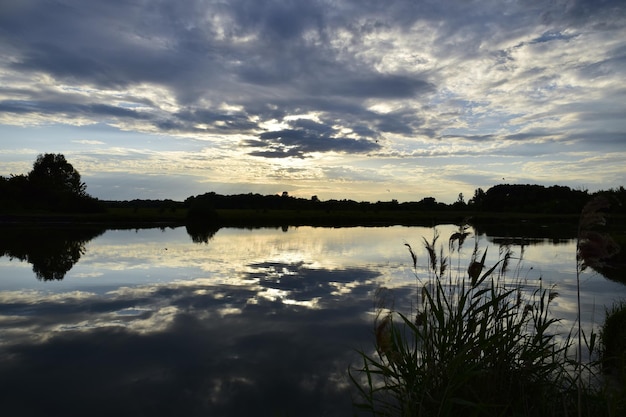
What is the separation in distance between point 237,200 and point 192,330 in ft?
345

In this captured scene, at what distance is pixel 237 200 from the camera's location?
377 feet

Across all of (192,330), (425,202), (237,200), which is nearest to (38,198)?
(237,200)

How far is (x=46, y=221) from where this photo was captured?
58.7 metres

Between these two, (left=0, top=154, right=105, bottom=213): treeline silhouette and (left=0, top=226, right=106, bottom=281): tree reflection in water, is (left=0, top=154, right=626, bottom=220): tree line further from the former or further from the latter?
(left=0, top=226, right=106, bottom=281): tree reflection in water

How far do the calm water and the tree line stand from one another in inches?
1667

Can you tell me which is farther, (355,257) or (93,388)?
(355,257)

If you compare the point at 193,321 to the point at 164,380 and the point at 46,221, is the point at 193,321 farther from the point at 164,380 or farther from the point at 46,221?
the point at 46,221

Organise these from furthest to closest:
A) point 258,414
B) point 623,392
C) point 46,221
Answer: point 46,221 → point 258,414 → point 623,392

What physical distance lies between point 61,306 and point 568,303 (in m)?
15.0

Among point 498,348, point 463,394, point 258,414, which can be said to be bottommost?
point 258,414

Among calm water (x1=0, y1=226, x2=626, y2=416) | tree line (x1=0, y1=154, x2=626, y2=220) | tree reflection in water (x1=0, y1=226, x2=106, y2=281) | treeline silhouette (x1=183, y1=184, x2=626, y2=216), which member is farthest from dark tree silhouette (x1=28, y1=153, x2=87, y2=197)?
calm water (x1=0, y1=226, x2=626, y2=416)

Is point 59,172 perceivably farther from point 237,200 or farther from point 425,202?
point 425,202

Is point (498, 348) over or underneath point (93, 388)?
over

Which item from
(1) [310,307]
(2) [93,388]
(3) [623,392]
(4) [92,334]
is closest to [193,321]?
(4) [92,334]
